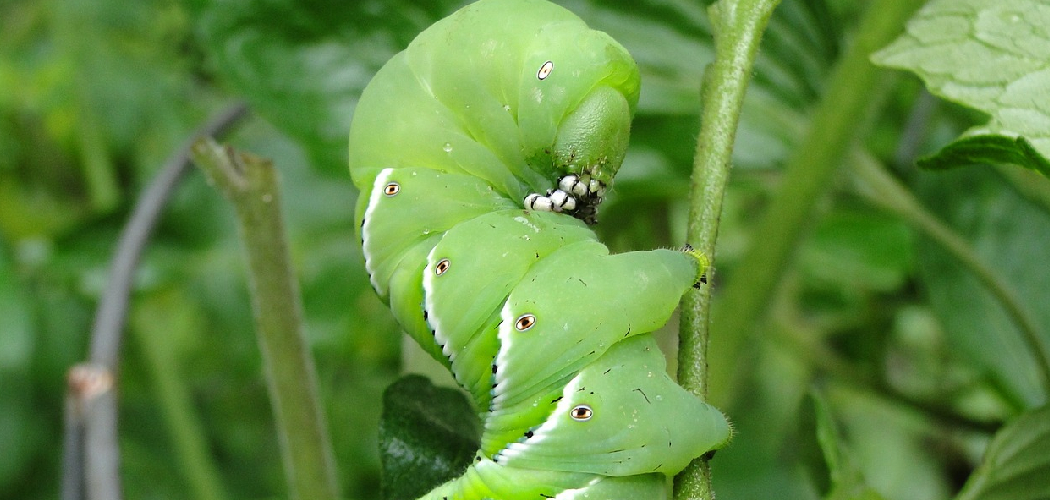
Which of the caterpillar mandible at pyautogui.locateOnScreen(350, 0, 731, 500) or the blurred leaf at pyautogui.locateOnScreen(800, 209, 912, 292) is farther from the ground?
the caterpillar mandible at pyautogui.locateOnScreen(350, 0, 731, 500)

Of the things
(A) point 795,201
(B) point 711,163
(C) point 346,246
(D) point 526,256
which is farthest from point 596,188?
(C) point 346,246

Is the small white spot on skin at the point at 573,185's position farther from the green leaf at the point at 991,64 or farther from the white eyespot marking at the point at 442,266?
the green leaf at the point at 991,64

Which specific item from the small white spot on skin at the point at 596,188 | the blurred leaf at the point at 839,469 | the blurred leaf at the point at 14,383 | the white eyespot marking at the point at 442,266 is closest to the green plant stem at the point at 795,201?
the blurred leaf at the point at 839,469

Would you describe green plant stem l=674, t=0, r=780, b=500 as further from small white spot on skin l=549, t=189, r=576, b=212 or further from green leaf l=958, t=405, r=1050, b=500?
green leaf l=958, t=405, r=1050, b=500

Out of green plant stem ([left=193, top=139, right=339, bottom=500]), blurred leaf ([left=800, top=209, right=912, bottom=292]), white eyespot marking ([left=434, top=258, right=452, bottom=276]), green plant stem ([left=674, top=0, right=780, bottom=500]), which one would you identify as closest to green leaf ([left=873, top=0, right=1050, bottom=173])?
green plant stem ([left=674, top=0, right=780, bottom=500])

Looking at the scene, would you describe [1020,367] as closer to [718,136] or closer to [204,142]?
[718,136]

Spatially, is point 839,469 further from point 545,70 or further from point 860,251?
point 860,251
